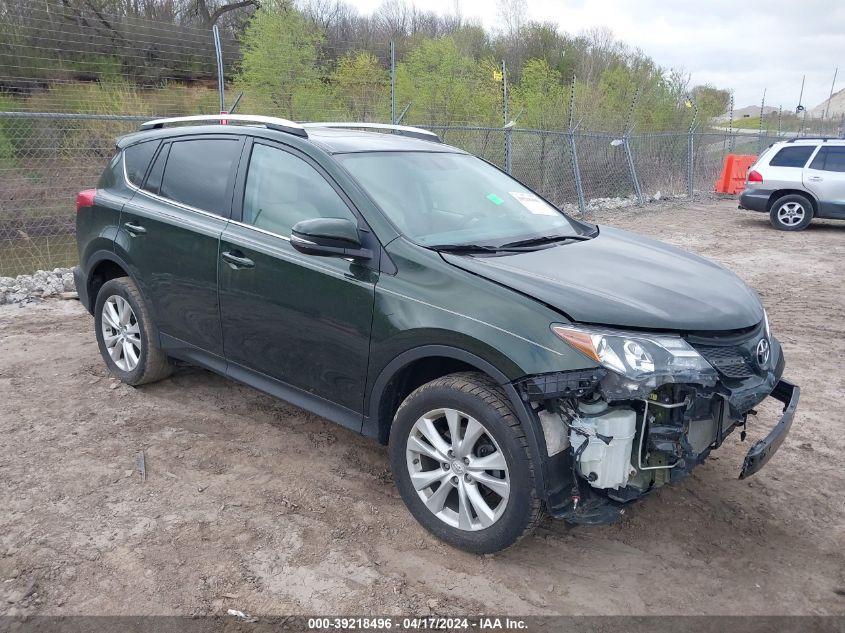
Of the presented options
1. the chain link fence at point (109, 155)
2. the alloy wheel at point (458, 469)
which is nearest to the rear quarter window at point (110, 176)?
the alloy wheel at point (458, 469)

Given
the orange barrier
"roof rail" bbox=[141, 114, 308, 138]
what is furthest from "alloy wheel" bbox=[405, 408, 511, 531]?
the orange barrier

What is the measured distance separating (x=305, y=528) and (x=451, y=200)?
187 cm

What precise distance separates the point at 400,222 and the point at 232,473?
1642 mm

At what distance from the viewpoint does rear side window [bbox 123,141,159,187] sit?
14.8 feet

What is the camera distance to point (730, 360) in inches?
114

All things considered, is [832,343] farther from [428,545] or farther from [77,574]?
[77,574]

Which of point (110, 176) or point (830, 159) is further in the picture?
point (830, 159)

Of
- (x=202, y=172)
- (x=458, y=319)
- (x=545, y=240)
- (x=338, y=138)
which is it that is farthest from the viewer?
(x=202, y=172)

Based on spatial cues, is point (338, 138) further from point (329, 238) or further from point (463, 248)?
point (463, 248)

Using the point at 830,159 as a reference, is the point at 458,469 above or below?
below

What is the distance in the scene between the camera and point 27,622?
2.54 m

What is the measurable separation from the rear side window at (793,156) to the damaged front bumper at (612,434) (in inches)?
466

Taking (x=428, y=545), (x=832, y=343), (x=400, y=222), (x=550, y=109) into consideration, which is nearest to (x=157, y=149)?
(x=400, y=222)

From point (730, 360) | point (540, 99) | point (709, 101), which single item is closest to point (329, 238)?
point (730, 360)
